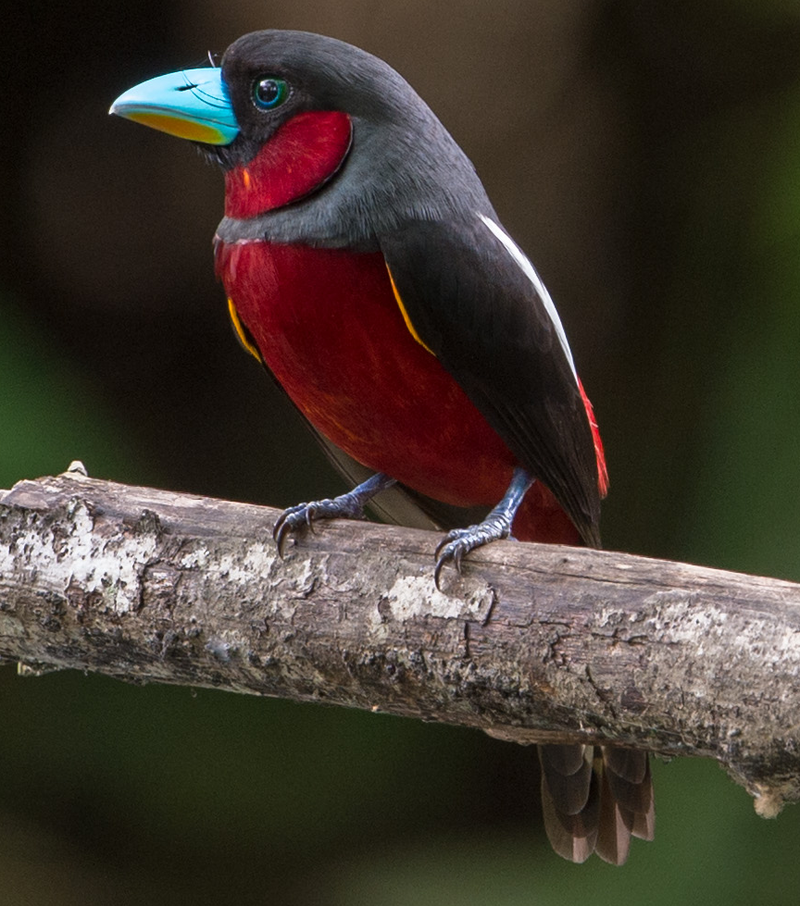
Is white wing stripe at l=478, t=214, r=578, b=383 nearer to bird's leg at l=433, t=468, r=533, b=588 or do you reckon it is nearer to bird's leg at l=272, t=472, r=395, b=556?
bird's leg at l=433, t=468, r=533, b=588

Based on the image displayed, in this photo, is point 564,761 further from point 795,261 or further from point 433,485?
point 795,261

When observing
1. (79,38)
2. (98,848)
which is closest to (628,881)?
(98,848)

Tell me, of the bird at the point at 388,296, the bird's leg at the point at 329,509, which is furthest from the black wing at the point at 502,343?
the bird's leg at the point at 329,509

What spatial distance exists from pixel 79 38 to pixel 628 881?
2.36 metres

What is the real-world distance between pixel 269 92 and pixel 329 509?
2.13 ft

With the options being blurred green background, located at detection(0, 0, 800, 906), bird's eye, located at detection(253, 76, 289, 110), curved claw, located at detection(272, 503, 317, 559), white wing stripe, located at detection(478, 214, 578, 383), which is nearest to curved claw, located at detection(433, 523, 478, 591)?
curved claw, located at detection(272, 503, 317, 559)

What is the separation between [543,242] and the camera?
10.6ft

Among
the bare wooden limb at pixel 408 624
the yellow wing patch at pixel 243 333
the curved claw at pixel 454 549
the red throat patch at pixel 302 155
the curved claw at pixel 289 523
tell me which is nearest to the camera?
the bare wooden limb at pixel 408 624

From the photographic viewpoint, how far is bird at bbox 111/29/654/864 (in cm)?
184

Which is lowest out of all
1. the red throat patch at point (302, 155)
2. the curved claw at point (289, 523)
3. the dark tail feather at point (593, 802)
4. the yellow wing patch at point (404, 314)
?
the dark tail feather at point (593, 802)

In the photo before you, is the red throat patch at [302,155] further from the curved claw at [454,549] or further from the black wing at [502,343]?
the curved claw at [454,549]

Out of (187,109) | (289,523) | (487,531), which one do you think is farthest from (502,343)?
(187,109)

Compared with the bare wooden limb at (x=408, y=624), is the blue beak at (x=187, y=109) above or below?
above

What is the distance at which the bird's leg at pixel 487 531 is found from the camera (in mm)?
1666
